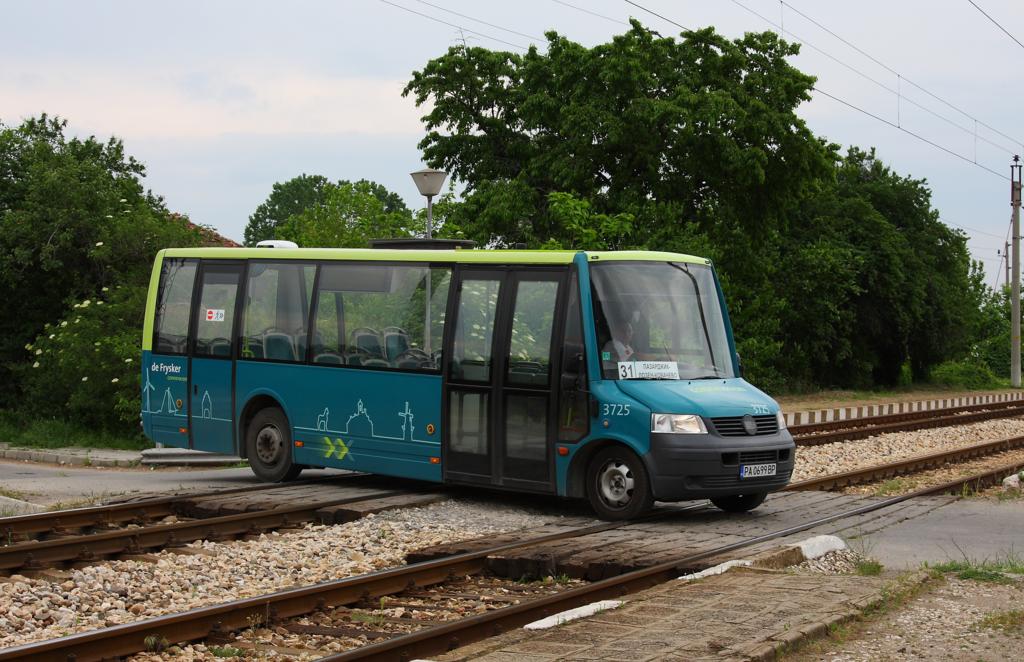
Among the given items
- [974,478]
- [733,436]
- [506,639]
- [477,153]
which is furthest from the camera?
[477,153]

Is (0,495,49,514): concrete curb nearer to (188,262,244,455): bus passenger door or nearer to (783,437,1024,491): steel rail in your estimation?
(188,262,244,455): bus passenger door

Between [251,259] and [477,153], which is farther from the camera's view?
[477,153]

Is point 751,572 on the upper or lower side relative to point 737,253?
lower

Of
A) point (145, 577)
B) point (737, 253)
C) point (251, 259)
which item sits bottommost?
point (145, 577)

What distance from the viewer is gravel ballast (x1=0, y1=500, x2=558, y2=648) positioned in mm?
8484

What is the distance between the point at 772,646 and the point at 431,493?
324 inches

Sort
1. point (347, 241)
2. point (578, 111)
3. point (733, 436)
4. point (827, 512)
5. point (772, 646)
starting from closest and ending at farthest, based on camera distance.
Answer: point (772, 646) → point (733, 436) → point (827, 512) → point (347, 241) → point (578, 111)

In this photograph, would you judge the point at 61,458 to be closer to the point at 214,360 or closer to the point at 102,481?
the point at 102,481

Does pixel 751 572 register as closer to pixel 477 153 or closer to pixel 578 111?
pixel 578 111

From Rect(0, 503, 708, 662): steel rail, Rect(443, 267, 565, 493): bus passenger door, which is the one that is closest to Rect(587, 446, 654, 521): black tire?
Rect(443, 267, 565, 493): bus passenger door

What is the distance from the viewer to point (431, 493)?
14750mm

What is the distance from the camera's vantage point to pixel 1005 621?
7.92 meters

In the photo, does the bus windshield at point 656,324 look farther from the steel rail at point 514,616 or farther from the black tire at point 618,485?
the steel rail at point 514,616

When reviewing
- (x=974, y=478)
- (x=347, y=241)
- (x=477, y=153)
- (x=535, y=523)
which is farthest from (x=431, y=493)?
(x=477, y=153)
